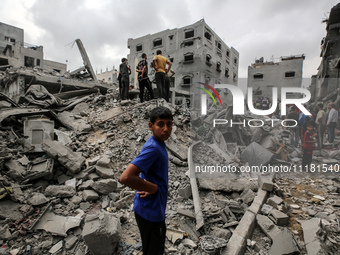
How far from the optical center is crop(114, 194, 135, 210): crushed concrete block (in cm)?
302

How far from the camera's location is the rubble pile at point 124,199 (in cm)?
233

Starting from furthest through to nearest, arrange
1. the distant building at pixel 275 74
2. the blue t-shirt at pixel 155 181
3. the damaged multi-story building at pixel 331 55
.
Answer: the distant building at pixel 275 74 → the damaged multi-story building at pixel 331 55 → the blue t-shirt at pixel 155 181

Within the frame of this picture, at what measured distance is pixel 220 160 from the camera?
543 cm

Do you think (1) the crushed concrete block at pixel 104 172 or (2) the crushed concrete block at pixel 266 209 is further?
(1) the crushed concrete block at pixel 104 172

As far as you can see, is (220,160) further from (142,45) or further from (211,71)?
(142,45)

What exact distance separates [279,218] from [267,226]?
0.84 ft

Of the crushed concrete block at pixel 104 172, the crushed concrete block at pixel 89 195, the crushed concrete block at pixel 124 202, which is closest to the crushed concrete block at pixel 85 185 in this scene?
the crushed concrete block at pixel 89 195

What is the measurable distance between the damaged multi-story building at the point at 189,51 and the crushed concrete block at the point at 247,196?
1645 centimetres

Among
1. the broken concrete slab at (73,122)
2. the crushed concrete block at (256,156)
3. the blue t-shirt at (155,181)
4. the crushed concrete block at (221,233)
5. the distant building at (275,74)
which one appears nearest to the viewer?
the blue t-shirt at (155,181)

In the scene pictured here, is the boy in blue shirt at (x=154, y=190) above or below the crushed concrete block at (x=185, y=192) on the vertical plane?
above

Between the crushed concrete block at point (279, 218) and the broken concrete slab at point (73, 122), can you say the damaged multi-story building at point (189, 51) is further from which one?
the crushed concrete block at point (279, 218)

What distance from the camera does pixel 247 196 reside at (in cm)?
337

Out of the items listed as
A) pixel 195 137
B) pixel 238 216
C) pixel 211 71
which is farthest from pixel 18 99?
pixel 211 71

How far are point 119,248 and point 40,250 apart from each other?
3.13 ft
